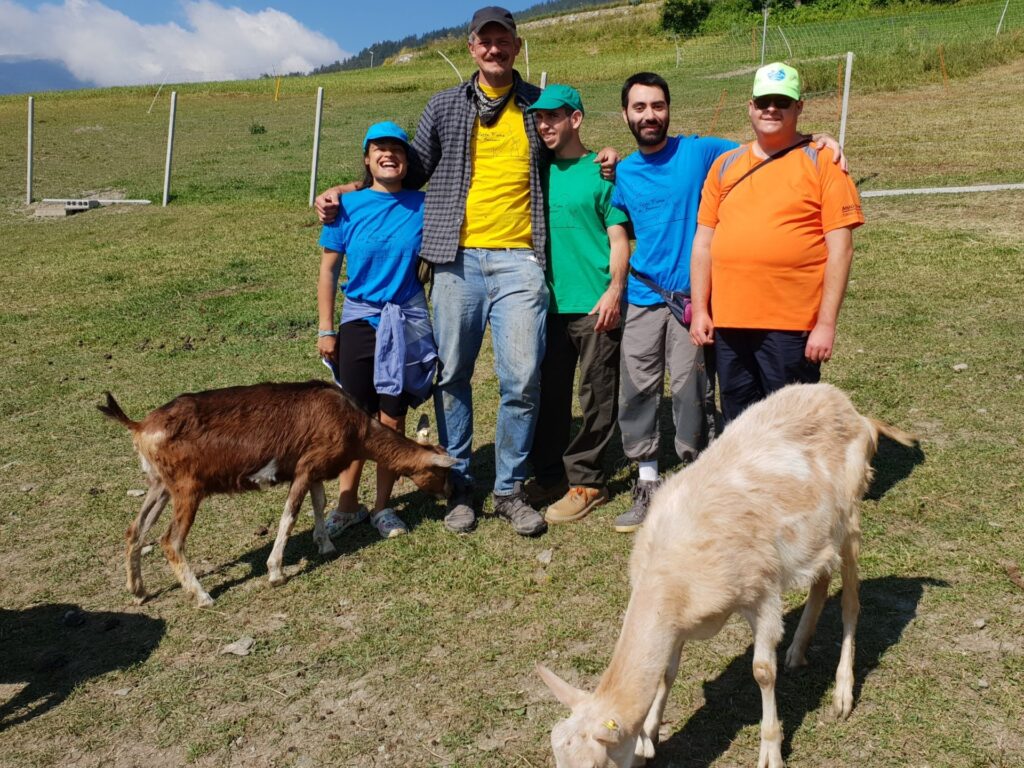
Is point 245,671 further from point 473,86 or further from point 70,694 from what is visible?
point 473,86

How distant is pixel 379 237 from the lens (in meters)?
5.75

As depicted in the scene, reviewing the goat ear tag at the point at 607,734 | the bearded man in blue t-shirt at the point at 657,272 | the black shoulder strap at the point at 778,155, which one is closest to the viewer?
the goat ear tag at the point at 607,734

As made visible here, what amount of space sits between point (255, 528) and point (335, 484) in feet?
3.00

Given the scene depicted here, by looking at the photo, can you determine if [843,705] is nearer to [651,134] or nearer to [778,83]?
[778,83]

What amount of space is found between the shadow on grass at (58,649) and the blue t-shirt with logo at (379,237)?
2.42 m

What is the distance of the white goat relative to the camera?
3.42 meters

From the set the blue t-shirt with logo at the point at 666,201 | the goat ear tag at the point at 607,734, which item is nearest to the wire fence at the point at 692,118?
the blue t-shirt with logo at the point at 666,201

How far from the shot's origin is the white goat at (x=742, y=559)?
3418 millimetres

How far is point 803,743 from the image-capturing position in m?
3.95

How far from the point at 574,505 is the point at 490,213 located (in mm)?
1980

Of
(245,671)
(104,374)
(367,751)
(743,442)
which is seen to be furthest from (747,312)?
(104,374)

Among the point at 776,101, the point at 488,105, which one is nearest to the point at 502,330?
the point at 488,105

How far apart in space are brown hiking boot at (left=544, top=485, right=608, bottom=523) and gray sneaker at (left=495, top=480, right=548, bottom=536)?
0.09 meters

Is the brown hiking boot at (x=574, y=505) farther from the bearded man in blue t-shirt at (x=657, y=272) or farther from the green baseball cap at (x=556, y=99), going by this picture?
the green baseball cap at (x=556, y=99)
